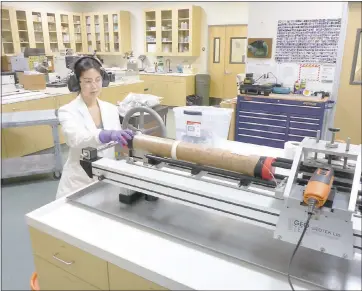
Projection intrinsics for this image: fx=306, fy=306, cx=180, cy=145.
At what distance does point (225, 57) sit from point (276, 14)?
2814 millimetres

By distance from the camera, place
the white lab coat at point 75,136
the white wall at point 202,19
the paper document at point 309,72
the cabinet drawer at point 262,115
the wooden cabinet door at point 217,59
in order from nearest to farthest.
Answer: the white lab coat at point 75,136, the cabinet drawer at point 262,115, the paper document at point 309,72, the white wall at point 202,19, the wooden cabinet door at point 217,59

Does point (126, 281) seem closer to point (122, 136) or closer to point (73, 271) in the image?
point (73, 271)

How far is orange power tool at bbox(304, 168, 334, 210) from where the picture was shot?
773 mm

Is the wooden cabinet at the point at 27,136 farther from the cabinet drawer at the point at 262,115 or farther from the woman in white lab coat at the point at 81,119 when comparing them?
the cabinet drawer at the point at 262,115

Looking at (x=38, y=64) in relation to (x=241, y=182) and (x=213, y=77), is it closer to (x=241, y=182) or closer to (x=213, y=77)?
(x=213, y=77)

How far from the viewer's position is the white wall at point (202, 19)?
6719 mm

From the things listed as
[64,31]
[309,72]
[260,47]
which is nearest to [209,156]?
[309,72]

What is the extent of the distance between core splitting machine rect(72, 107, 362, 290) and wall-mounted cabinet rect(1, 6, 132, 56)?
7.55m

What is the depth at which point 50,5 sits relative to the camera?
323 inches

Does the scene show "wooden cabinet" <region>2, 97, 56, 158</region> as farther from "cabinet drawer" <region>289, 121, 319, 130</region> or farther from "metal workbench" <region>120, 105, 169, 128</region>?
"cabinet drawer" <region>289, 121, 319, 130</region>

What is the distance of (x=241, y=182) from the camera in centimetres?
103

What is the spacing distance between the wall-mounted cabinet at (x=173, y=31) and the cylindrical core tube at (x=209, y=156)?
627 centimetres

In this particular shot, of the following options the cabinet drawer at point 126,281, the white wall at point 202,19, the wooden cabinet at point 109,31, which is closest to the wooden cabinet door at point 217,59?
the white wall at point 202,19

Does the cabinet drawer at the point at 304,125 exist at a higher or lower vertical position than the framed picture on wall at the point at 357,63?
lower
